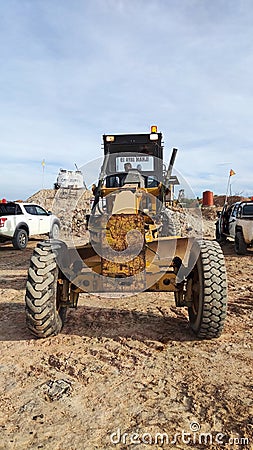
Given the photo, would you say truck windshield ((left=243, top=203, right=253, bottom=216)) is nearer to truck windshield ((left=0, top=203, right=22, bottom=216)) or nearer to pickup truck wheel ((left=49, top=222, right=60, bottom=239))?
pickup truck wheel ((left=49, top=222, right=60, bottom=239))

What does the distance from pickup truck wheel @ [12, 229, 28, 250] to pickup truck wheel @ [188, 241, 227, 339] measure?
370 inches

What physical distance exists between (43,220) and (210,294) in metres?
11.2

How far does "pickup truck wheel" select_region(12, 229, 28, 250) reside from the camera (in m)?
12.6

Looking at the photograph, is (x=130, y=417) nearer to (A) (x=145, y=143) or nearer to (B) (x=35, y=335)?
(B) (x=35, y=335)

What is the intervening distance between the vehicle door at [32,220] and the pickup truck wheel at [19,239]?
45cm

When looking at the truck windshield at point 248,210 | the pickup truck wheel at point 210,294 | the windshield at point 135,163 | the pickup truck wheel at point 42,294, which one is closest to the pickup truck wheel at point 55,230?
the truck windshield at point 248,210

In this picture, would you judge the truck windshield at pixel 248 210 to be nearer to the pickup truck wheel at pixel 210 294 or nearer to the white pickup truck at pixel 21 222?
the white pickup truck at pixel 21 222

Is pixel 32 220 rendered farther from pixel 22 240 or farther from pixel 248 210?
pixel 248 210

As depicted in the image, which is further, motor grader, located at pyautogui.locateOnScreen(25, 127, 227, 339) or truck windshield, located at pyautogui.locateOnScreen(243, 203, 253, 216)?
truck windshield, located at pyautogui.locateOnScreen(243, 203, 253, 216)

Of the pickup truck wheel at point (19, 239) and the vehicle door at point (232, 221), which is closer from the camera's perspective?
the vehicle door at point (232, 221)

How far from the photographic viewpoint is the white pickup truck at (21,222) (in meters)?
12.4

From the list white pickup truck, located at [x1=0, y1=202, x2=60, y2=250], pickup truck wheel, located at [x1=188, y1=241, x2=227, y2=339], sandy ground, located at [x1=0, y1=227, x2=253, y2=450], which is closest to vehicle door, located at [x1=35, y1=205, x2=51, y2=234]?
white pickup truck, located at [x1=0, y1=202, x2=60, y2=250]

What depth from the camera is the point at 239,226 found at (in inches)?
442

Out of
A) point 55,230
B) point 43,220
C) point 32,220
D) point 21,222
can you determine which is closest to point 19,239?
point 21,222
